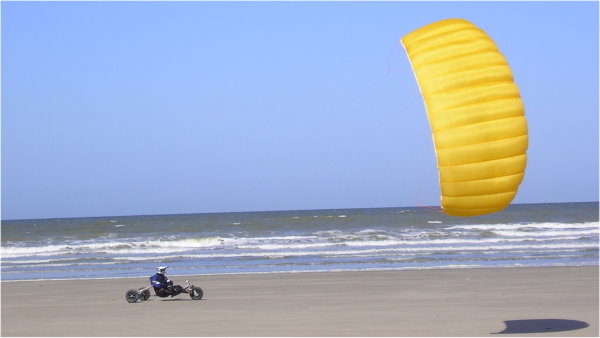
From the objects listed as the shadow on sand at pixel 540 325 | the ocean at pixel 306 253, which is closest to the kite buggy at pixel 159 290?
the ocean at pixel 306 253

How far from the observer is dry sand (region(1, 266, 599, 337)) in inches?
523

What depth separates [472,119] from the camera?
1111 centimetres

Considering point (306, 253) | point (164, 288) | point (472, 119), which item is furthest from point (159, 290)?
point (306, 253)

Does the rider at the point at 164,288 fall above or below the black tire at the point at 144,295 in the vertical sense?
above

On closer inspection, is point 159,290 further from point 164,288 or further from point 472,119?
point 472,119

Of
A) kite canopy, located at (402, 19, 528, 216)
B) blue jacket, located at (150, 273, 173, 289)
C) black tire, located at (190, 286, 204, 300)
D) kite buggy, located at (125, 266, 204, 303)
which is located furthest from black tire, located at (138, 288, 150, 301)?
kite canopy, located at (402, 19, 528, 216)

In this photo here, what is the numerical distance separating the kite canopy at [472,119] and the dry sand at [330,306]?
88.9 inches

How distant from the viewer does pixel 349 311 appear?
15109mm

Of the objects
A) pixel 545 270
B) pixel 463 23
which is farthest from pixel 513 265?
pixel 463 23

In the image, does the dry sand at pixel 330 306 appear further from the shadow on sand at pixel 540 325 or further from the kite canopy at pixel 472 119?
the kite canopy at pixel 472 119

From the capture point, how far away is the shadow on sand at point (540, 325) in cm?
1277

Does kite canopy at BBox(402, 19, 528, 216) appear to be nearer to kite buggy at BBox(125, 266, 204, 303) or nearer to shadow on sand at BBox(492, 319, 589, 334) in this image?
shadow on sand at BBox(492, 319, 589, 334)

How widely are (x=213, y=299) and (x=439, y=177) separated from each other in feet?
23.4

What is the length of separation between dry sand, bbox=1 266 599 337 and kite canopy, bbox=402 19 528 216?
2259 millimetres
